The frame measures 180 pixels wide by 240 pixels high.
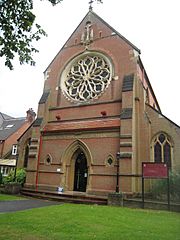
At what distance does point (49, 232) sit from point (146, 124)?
13.3 m

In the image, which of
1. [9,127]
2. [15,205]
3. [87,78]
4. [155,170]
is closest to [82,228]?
[15,205]

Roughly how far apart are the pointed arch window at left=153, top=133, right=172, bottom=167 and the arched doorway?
6086 mm

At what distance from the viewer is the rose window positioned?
2164 cm

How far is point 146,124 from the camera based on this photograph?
18.9m

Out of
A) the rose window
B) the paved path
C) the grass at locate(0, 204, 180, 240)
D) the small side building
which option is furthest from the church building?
the small side building

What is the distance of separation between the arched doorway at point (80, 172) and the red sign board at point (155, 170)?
6.52 metres

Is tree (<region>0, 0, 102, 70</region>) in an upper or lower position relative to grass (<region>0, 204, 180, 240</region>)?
upper

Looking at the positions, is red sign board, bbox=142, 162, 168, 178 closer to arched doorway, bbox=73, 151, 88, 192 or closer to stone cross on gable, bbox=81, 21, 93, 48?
arched doorway, bbox=73, 151, 88, 192

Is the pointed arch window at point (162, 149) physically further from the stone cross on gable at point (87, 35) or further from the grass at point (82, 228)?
the stone cross on gable at point (87, 35)

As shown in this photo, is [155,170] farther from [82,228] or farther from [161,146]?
[82,228]

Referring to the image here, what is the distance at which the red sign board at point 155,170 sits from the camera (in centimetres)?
1453

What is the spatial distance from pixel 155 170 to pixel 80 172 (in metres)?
7.81

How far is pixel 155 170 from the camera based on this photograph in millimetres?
14867

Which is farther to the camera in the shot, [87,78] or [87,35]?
[87,35]
